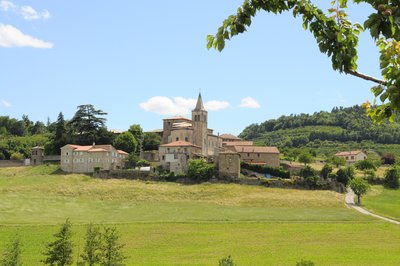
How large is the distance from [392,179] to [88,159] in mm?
53269

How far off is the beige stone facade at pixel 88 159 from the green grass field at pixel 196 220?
2.93 meters

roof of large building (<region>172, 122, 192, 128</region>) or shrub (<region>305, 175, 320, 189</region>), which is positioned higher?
roof of large building (<region>172, 122, 192, 128</region>)

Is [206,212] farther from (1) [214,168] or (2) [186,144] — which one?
(2) [186,144]

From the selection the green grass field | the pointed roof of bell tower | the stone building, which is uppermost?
the pointed roof of bell tower

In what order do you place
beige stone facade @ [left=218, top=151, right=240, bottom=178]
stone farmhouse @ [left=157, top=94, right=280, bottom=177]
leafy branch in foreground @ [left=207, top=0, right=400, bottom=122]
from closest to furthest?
leafy branch in foreground @ [left=207, top=0, right=400, bottom=122] → beige stone facade @ [left=218, top=151, right=240, bottom=178] → stone farmhouse @ [left=157, top=94, right=280, bottom=177]

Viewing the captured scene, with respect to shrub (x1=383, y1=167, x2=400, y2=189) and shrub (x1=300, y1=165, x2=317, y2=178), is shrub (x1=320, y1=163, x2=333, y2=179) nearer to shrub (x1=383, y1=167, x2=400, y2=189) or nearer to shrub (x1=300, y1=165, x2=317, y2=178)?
shrub (x1=300, y1=165, x2=317, y2=178)

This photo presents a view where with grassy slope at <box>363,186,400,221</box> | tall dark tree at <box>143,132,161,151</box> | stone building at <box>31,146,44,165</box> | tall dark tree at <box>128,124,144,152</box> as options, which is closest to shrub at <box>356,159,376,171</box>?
grassy slope at <box>363,186,400,221</box>

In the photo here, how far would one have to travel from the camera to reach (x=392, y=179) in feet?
278

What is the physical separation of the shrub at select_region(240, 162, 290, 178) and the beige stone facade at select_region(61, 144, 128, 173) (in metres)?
22.8

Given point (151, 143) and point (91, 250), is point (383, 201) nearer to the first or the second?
point (151, 143)

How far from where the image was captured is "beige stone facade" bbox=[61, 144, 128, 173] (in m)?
82.9

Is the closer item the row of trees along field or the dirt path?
the dirt path

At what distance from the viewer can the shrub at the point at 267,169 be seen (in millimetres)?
81438

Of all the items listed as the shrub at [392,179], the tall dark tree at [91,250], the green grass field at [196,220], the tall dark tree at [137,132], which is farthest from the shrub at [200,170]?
the tall dark tree at [91,250]
